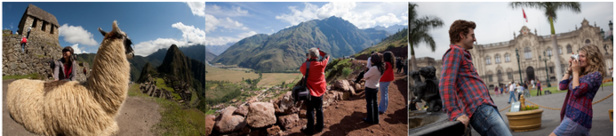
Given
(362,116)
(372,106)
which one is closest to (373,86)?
(372,106)

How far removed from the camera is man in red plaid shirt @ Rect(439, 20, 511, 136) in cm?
163

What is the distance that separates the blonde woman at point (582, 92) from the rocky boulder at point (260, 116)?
3002 millimetres

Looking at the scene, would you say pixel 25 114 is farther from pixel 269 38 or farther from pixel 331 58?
pixel 331 58

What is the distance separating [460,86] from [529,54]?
4528 mm

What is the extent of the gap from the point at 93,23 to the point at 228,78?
182 centimetres

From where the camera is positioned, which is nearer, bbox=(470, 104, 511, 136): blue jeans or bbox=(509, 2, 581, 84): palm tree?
bbox=(470, 104, 511, 136): blue jeans

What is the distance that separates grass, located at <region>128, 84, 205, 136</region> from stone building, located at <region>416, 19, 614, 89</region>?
3.76 meters

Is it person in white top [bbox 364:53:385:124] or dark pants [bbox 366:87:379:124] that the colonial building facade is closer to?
person in white top [bbox 364:53:385:124]

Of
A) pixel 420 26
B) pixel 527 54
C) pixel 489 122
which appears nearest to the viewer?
pixel 489 122

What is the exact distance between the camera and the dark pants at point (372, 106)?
11.8 ft

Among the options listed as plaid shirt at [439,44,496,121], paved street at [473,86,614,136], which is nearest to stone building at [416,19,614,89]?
paved street at [473,86,614,136]

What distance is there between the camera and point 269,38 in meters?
4.41

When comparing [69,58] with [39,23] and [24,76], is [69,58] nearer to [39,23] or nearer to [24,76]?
[24,76]

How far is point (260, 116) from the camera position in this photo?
3.86 meters
